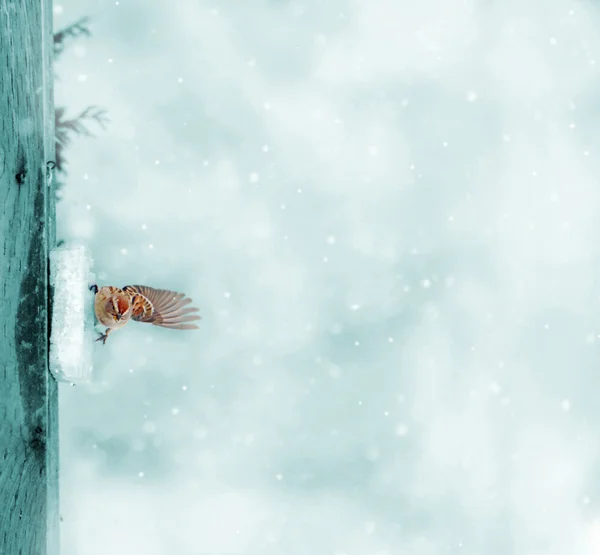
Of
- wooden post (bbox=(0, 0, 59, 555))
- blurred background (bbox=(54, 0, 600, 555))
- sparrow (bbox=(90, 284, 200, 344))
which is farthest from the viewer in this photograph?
blurred background (bbox=(54, 0, 600, 555))

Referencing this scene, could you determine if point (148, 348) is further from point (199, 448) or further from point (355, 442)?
point (355, 442)

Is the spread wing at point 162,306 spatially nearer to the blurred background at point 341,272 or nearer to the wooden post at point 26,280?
the wooden post at point 26,280

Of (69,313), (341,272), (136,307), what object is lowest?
(69,313)

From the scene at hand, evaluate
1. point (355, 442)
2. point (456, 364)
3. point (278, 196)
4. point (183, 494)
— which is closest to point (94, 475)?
point (183, 494)

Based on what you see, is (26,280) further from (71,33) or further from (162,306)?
(71,33)

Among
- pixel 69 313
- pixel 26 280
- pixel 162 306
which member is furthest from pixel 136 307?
pixel 26 280

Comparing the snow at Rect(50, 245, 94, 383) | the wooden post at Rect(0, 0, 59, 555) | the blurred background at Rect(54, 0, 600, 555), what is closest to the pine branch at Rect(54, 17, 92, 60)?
the blurred background at Rect(54, 0, 600, 555)

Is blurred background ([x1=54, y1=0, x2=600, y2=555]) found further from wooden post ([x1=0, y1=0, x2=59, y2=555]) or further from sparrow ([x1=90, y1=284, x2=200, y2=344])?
wooden post ([x1=0, y1=0, x2=59, y2=555])

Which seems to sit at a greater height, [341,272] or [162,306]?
[341,272]
